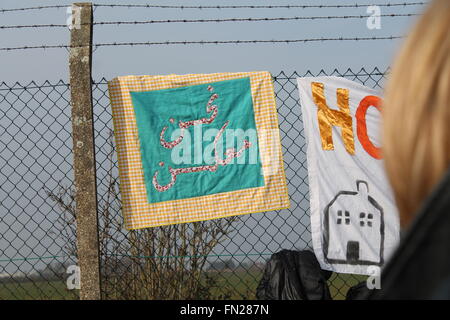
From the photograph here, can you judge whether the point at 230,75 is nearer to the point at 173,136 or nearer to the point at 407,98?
the point at 173,136

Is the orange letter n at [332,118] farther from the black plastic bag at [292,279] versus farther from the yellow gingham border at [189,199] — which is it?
the black plastic bag at [292,279]

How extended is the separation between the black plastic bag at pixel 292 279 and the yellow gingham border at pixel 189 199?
33cm

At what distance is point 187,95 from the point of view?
403 cm

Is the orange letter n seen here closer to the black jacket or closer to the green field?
the green field

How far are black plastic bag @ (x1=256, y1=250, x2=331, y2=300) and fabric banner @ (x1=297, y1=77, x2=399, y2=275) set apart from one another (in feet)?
0.34

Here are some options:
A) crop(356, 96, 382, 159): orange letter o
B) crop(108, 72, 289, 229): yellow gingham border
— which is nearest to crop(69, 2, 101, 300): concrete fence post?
crop(108, 72, 289, 229): yellow gingham border

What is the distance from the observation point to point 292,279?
3.92m

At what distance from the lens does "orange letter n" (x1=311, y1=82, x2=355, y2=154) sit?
404 centimetres

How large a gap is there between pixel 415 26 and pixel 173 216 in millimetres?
3428

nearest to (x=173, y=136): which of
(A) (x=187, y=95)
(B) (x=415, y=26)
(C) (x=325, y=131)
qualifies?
(A) (x=187, y=95)

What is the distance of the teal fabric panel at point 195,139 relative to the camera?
394 centimetres

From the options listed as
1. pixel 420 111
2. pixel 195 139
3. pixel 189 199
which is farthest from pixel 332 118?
pixel 420 111

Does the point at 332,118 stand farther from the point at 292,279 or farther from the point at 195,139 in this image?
the point at 292,279

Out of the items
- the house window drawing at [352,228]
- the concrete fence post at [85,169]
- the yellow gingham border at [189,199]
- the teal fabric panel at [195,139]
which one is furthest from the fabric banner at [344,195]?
the concrete fence post at [85,169]
